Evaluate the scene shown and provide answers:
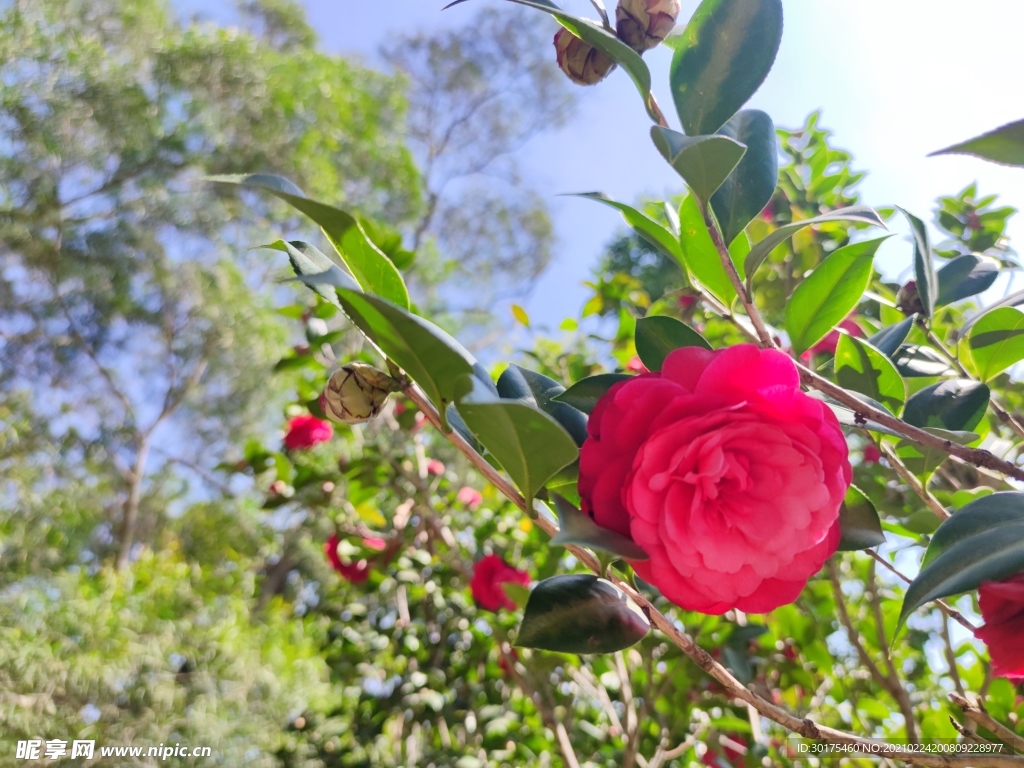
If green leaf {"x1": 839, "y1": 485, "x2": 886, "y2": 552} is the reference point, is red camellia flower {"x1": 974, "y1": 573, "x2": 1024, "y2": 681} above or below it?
below

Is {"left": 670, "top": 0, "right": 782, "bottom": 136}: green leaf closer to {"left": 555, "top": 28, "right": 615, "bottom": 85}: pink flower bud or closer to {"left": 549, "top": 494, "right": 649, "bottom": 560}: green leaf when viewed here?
{"left": 555, "top": 28, "right": 615, "bottom": 85}: pink flower bud

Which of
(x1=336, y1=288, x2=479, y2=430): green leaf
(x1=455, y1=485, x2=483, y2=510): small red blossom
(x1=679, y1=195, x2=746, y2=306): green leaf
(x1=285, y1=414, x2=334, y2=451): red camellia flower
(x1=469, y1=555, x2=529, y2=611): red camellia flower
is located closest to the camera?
(x1=336, y1=288, x2=479, y2=430): green leaf

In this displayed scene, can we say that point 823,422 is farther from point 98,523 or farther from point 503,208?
point 503,208

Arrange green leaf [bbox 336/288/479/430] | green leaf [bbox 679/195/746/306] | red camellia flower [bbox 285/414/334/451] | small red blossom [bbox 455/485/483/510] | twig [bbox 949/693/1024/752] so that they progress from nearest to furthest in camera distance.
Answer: green leaf [bbox 336/288/479/430] → twig [bbox 949/693/1024/752] → green leaf [bbox 679/195/746/306] → red camellia flower [bbox 285/414/334/451] → small red blossom [bbox 455/485/483/510]

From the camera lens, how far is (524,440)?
11.5 inches

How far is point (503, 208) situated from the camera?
8.53m

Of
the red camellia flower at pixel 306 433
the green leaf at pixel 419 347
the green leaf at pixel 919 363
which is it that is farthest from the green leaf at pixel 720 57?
the red camellia flower at pixel 306 433

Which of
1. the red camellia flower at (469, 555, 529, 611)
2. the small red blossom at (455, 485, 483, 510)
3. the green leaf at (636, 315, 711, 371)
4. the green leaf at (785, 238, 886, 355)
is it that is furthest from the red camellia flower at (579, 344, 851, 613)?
the small red blossom at (455, 485, 483, 510)

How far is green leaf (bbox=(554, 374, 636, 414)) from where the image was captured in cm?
40

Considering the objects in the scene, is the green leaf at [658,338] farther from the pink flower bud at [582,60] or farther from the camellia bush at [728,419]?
the pink flower bud at [582,60]

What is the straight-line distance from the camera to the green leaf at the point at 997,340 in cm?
59

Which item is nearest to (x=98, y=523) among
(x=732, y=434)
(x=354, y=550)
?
(x=354, y=550)

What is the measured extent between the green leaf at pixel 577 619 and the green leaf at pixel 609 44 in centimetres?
28

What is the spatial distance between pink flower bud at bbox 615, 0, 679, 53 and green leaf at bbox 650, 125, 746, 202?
0.34 feet
